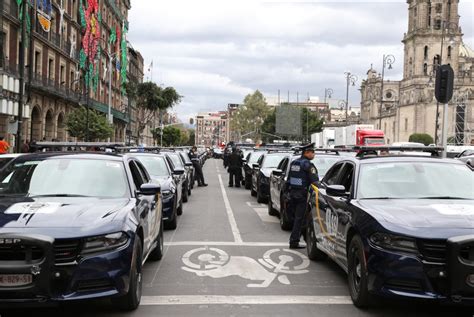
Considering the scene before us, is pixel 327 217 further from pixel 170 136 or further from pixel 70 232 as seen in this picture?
pixel 170 136

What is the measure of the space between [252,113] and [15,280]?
150 metres

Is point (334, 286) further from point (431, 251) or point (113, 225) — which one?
point (113, 225)

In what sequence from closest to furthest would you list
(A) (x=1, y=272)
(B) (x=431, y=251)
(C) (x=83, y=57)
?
(A) (x=1, y=272) < (B) (x=431, y=251) < (C) (x=83, y=57)

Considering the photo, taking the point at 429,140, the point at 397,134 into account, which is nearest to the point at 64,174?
the point at 429,140

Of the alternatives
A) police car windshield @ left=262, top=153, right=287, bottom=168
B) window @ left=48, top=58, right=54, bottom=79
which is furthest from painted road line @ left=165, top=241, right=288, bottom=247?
window @ left=48, top=58, right=54, bottom=79

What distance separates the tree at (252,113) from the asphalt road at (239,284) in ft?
→ 469

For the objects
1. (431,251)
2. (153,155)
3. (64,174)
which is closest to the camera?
(431,251)

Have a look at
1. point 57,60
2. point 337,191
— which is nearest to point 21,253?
point 337,191

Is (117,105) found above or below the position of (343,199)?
above

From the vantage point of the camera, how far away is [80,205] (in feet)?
19.0

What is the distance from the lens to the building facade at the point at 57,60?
32.8m

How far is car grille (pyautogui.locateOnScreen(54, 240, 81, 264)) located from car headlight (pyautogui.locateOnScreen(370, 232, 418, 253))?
9.07 ft

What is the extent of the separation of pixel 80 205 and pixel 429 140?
313 ft

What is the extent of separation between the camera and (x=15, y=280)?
15.8 ft
